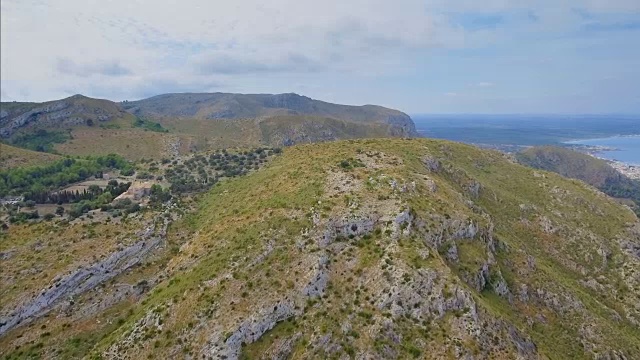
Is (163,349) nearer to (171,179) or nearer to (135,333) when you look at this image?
(135,333)

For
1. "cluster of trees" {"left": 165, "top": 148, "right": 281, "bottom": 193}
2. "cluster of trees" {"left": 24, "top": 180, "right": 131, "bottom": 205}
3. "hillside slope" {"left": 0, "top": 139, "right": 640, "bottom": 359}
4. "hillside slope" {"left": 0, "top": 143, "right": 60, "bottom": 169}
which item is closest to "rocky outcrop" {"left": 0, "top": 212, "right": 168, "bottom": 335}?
"hillside slope" {"left": 0, "top": 139, "right": 640, "bottom": 359}

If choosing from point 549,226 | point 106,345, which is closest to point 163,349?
point 106,345

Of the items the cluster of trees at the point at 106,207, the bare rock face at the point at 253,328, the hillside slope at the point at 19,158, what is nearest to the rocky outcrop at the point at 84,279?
the cluster of trees at the point at 106,207

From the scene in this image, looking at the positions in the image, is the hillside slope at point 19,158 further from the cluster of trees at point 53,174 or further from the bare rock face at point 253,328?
the bare rock face at point 253,328

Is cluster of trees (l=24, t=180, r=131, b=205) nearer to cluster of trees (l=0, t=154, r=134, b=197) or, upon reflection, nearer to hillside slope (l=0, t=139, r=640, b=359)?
cluster of trees (l=0, t=154, r=134, b=197)

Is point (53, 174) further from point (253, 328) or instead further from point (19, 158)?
point (253, 328)
